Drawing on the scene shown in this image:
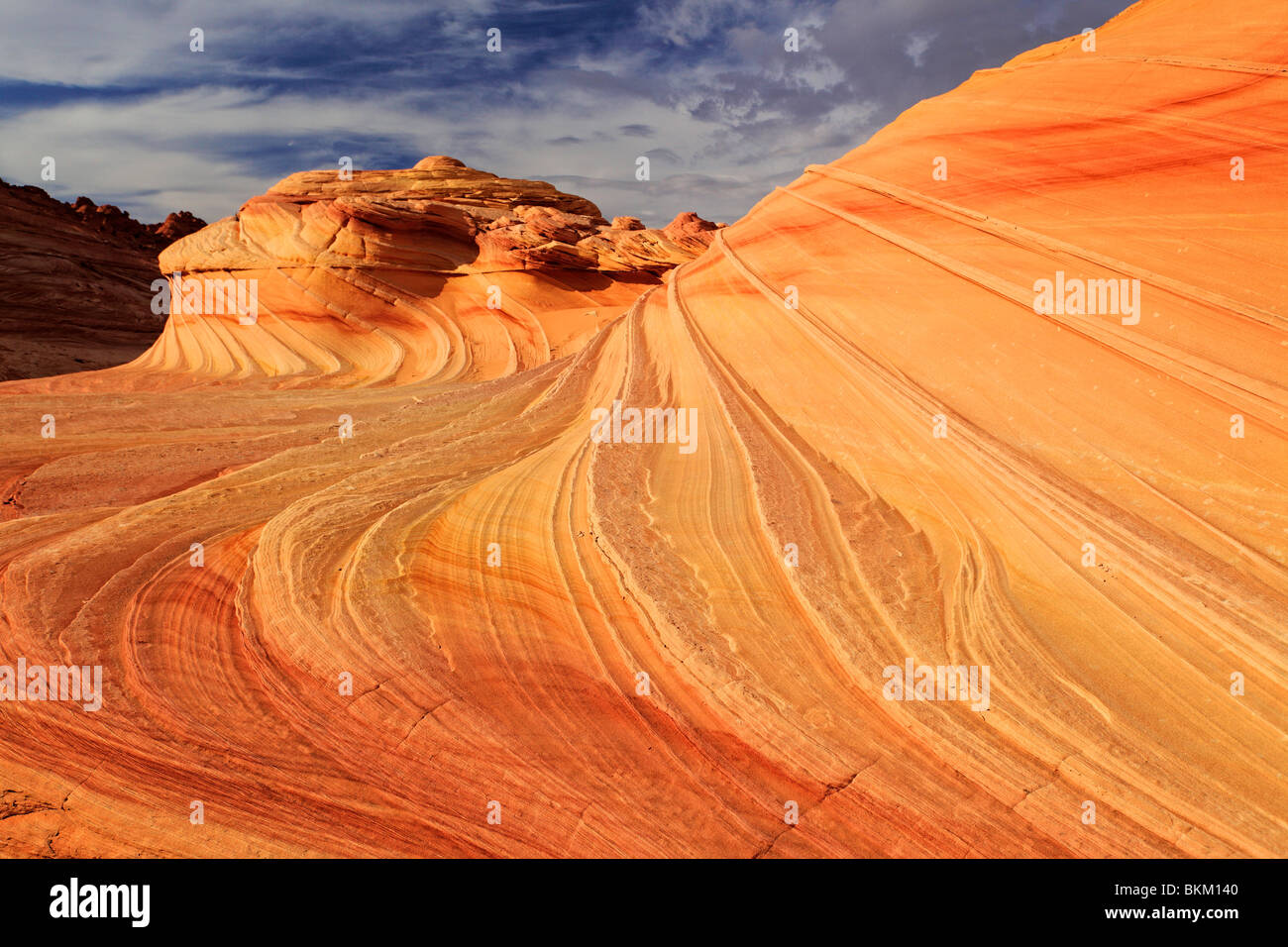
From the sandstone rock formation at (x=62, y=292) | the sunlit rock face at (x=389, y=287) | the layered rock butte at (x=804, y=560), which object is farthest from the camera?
the sandstone rock formation at (x=62, y=292)

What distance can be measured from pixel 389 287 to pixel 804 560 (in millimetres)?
15295

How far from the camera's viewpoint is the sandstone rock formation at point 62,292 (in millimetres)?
25703

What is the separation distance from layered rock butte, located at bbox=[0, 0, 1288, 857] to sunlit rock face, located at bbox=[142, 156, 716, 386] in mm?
6775

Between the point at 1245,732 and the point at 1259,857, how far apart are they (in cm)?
69

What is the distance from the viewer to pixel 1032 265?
6.10 meters

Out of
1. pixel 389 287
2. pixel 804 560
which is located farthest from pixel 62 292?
pixel 804 560

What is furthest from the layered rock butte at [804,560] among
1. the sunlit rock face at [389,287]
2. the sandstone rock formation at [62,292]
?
the sandstone rock formation at [62,292]

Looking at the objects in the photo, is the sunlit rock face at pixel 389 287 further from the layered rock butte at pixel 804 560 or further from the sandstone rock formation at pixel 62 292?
the sandstone rock formation at pixel 62 292

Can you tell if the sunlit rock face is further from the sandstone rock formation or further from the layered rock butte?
the sandstone rock formation

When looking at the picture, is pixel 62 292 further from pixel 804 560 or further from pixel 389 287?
pixel 804 560

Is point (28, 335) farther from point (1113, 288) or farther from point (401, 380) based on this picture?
point (1113, 288)

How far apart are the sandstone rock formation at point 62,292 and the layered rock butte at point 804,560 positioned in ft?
72.6

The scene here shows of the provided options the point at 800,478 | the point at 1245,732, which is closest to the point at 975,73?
the point at 800,478

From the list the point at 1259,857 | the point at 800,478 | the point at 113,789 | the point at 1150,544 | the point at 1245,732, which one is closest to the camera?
the point at 1259,857
